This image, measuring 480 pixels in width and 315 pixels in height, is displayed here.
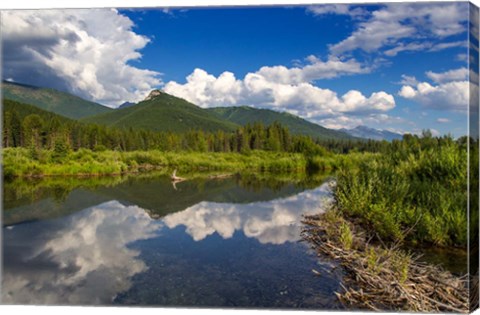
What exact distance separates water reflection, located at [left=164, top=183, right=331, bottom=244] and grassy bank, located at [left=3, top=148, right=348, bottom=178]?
7.37ft

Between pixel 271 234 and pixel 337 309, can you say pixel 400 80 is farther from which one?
pixel 271 234

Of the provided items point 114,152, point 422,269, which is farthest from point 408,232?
point 114,152

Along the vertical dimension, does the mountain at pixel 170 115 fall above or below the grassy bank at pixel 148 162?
above

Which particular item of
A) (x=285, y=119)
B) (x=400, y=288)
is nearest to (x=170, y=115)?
(x=285, y=119)

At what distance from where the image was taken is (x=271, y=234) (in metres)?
8.12

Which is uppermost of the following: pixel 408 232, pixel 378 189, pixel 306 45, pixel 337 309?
pixel 306 45

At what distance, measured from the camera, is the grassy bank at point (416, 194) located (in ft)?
17.2

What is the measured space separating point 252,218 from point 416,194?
403 cm

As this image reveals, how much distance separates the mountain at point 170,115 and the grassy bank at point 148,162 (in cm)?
178

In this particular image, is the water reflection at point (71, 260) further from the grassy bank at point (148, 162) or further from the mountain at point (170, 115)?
the grassy bank at point (148, 162)

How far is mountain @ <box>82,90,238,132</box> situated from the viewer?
8.91 m

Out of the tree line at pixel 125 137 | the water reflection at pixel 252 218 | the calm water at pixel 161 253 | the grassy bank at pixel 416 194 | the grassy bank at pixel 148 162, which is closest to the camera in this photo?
the calm water at pixel 161 253

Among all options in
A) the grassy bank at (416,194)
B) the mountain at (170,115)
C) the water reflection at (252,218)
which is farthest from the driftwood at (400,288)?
the mountain at (170,115)

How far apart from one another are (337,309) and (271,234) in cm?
385
